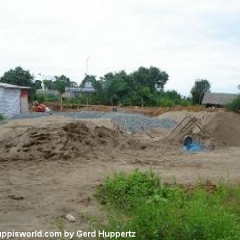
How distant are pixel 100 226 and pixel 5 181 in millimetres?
4744

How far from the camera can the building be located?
32812mm

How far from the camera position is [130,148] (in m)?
16.1

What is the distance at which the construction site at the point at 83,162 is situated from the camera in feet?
23.8

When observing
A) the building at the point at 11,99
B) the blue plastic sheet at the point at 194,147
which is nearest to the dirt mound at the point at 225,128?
the blue plastic sheet at the point at 194,147

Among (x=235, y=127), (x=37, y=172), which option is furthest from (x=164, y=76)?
(x=37, y=172)

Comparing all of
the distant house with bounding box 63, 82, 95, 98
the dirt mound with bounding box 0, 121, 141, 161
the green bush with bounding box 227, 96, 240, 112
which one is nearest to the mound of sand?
the dirt mound with bounding box 0, 121, 141, 161

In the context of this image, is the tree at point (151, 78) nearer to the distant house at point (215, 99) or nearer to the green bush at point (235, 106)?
the distant house at point (215, 99)

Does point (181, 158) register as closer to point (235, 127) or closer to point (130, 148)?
point (130, 148)

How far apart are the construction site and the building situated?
55.1 feet

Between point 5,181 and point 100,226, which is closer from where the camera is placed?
point 100,226

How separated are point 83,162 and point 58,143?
1.38 meters

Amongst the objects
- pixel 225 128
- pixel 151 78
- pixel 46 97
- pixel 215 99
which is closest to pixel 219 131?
pixel 225 128

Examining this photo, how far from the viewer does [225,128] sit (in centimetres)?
1984

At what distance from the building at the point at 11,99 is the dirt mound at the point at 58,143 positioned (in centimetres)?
1823
